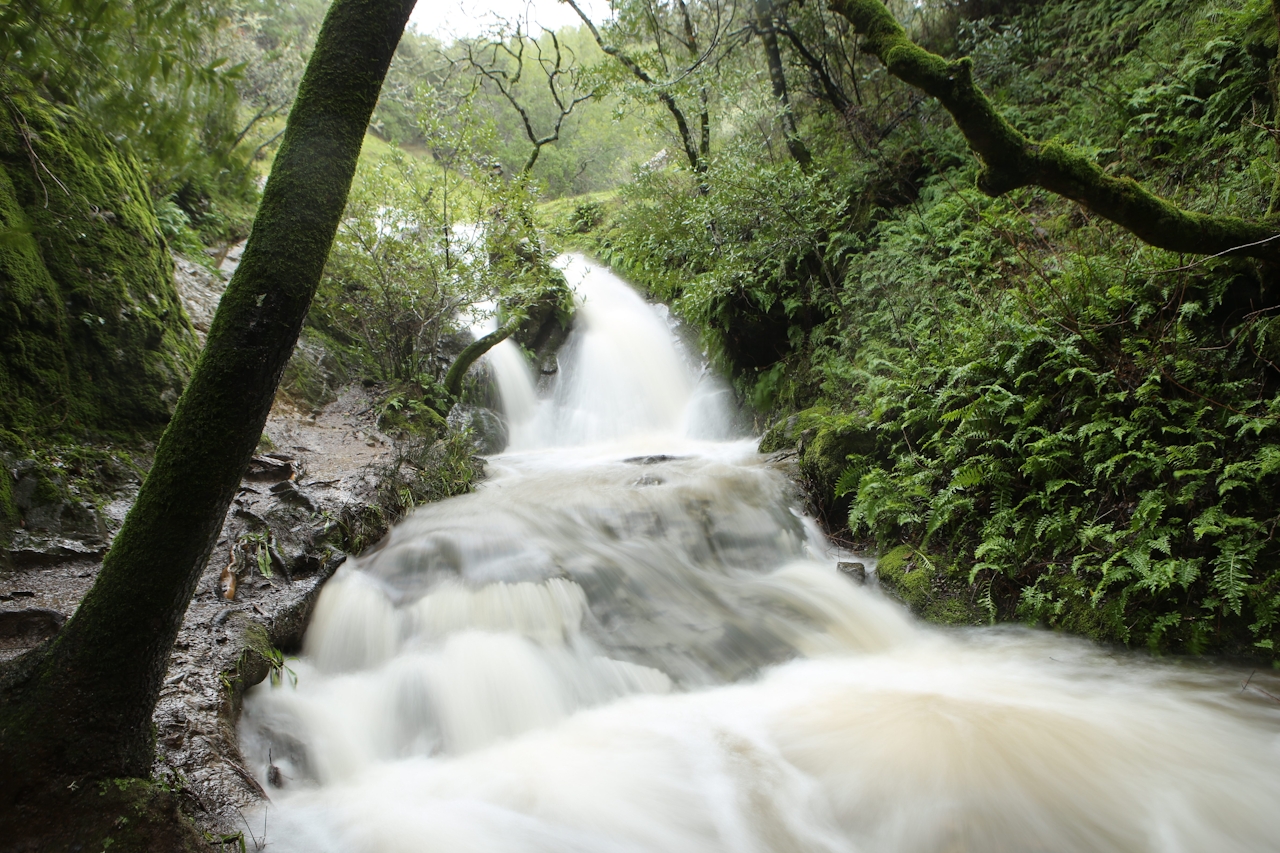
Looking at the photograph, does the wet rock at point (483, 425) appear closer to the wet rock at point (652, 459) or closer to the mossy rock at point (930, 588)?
the wet rock at point (652, 459)

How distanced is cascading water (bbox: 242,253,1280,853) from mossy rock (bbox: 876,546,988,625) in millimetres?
166

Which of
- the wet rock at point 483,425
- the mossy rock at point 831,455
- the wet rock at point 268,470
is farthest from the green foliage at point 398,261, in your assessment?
the mossy rock at point 831,455

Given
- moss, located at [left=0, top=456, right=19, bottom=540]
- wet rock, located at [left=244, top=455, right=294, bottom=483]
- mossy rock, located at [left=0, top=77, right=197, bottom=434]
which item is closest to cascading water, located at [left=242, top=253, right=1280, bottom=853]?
wet rock, located at [left=244, top=455, right=294, bottom=483]

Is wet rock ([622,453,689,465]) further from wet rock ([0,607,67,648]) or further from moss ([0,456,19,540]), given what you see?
wet rock ([0,607,67,648])

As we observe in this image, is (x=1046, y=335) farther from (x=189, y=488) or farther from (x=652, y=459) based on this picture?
(x=189, y=488)

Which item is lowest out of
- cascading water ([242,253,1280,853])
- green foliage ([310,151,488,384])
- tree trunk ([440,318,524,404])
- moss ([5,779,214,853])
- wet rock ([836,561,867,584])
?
cascading water ([242,253,1280,853])

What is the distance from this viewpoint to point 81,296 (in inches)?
209

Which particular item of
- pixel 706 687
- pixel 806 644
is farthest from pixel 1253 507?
pixel 706 687

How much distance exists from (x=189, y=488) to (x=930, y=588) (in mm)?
5668

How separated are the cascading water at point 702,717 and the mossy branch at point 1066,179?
3.04m

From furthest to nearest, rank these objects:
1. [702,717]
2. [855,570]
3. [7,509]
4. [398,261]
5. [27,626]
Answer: [398,261]
[855,570]
[702,717]
[7,509]
[27,626]

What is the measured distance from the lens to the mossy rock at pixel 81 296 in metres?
4.68

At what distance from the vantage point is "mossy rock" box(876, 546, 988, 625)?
535 centimetres

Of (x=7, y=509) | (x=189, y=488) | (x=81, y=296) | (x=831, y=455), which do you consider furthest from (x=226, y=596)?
(x=831, y=455)
